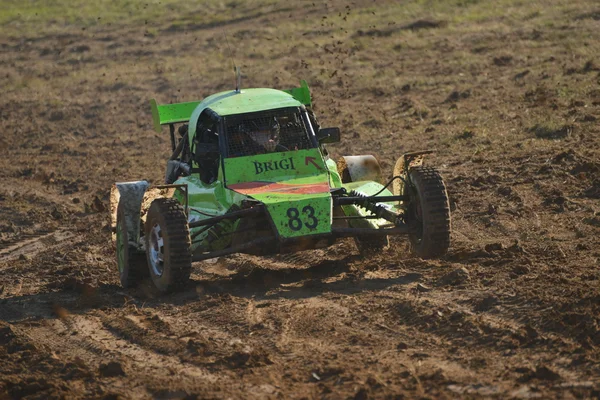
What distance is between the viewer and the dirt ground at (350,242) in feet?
23.2

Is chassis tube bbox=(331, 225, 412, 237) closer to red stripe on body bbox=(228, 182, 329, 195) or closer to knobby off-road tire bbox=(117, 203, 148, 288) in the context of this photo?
red stripe on body bbox=(228, 182, 329, 195)

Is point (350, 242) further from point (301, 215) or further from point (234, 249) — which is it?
point (234, 249)

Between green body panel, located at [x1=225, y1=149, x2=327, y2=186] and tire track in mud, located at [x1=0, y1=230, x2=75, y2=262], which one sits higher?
green body panel, located at [x1=225, y1=149, x2=327, y2=186]

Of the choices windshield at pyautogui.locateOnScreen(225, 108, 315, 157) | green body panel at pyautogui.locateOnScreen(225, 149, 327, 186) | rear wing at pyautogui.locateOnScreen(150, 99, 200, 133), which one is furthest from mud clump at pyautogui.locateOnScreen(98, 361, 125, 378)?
rear wing at pyautogui.locateOnScreen(150, 99, 200, 133)

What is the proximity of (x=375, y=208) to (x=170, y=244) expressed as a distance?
6.81 ft

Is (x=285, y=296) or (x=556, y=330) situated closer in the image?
(x=556, y=330)

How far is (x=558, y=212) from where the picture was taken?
1187 centimetres

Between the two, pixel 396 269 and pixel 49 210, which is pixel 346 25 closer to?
pixel 49 210

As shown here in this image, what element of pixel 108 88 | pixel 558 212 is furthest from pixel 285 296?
pixel 108 88

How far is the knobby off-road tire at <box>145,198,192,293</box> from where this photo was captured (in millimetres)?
9258

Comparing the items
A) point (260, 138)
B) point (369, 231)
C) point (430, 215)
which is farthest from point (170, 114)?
point (430, 215)

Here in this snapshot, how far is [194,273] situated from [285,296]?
2.13 meters

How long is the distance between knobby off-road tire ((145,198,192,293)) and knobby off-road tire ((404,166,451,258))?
6.88 ft

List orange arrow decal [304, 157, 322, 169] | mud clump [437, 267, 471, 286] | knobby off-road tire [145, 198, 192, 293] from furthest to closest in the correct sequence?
1. orange arrow decal [304, 157, 322, 169]
2. knobby off-road tire [145, 198, 192, 293]
3. mud clump [437, 267, 471, 286]
